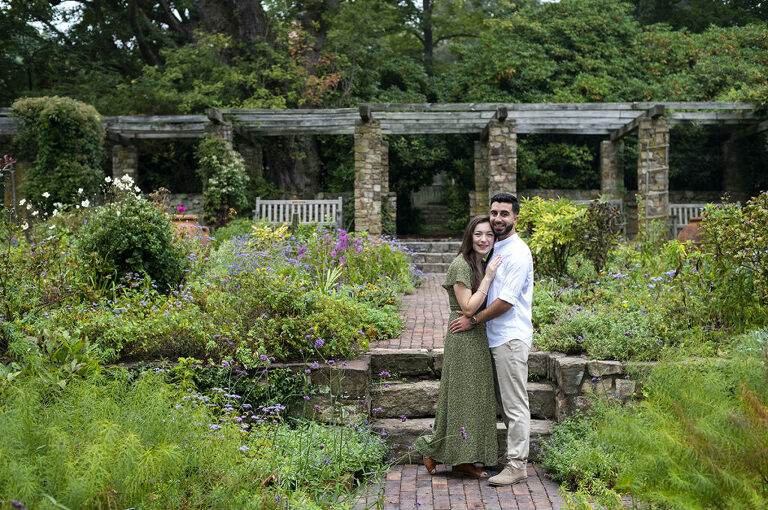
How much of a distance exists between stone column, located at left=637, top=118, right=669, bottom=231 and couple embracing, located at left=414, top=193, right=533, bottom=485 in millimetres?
11227

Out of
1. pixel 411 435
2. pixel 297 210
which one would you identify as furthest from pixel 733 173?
pixel 411 435

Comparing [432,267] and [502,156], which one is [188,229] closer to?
[432,267]

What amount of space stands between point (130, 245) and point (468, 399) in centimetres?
376

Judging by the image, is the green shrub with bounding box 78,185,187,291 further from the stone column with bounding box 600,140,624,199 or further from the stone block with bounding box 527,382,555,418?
the stone column with bounding box 600,140,624,199

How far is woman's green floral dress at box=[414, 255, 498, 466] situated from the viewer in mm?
4090

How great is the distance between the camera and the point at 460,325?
4145mm

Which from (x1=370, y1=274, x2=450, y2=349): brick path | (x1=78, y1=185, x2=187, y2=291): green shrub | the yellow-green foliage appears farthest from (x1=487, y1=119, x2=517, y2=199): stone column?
the yellow-green foliage

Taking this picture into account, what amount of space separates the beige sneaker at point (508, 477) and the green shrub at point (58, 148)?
1214 centimetres

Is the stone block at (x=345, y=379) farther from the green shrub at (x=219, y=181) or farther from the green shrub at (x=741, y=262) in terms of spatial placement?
the green shrub at (x=219, y=181)

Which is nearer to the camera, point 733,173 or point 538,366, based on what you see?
point 538,366

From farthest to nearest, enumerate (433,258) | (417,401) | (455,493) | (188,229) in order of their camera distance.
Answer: (433,258), (188,229), (417,401), (455,493)

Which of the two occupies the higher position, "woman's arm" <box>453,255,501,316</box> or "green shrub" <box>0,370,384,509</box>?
"woman's arm" <box>453,255,501,316</box>

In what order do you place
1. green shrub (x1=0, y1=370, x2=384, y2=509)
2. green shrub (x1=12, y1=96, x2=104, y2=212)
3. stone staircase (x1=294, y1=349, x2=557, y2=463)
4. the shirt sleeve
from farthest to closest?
green shrub (x1=12, y1=96, x2=104, y2=212) < stone staircase (x1=294, y1=349, x2=557, y2=463) < the shirt sleeve < green shrub (x1=0, y1=370, x2=384, y2=509)

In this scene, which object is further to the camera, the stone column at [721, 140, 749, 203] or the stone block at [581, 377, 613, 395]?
the stone column at [721, 140, 749, 203]
